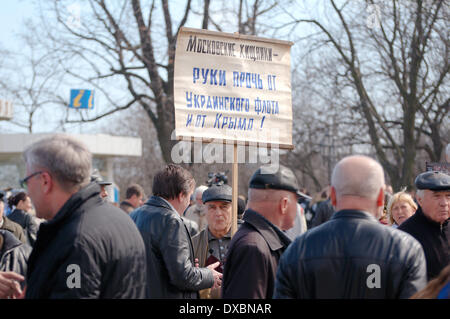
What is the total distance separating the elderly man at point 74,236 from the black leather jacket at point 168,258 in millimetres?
1090

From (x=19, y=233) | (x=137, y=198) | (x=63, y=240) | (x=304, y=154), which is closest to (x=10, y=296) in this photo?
(x=63, y=240)

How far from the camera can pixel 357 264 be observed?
2.93m

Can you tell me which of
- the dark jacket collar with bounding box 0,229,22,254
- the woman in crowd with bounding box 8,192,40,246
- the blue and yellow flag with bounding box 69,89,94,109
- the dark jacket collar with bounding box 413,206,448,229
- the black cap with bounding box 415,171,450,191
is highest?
the blue and yellow flag with bounding box 69,89,94,109

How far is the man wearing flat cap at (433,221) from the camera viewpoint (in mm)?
4727

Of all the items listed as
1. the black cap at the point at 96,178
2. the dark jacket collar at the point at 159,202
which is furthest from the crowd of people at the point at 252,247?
the dark jacket collar at the point at 159,202

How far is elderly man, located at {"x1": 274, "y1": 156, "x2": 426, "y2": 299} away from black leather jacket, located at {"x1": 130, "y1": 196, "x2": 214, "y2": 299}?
1226mm

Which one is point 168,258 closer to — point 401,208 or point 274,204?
point 274,204

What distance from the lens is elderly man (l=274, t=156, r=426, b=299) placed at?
116 inches

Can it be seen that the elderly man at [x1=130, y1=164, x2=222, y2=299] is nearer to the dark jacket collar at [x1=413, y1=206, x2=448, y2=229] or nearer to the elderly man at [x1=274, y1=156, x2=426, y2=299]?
the elderly man at [x1=274, y1=156, x2=426, y2=299]

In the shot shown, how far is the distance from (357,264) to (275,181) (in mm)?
865

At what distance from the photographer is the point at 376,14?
16.3m

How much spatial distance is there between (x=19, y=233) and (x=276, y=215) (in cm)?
423

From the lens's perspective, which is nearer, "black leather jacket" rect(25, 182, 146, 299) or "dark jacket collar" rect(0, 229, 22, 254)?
"black leather jacket" rect(25, 182, 146, 299)

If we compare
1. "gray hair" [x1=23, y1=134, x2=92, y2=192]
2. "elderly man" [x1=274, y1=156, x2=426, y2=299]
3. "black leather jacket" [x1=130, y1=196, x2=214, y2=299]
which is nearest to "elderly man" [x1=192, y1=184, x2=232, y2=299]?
"black leather jacket" [x1=130, y1=196, x2=214, y2=299]
